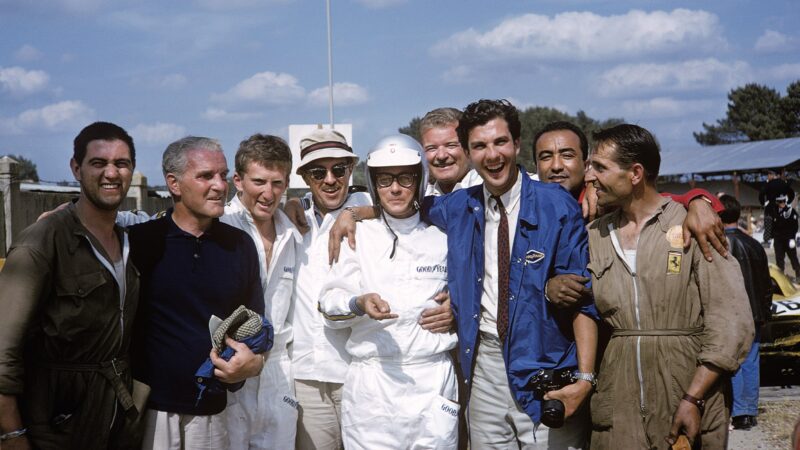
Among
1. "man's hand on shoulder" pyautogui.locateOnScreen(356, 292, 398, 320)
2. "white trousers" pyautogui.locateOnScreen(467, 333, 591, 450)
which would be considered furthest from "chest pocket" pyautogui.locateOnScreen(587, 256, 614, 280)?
"man's hand on shoulder" pyautogui.locateOnScreen(356, 292, 398, 320)

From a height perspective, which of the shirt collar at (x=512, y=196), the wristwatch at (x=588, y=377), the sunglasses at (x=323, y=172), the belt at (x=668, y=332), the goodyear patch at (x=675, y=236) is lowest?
the wristwatch at (x=588, y=377)

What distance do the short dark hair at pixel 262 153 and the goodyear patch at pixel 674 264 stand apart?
7.46ft

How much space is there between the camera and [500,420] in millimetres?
3752

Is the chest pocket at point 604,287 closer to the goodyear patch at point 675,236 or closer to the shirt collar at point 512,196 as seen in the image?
the goodyear patch at point 675,236

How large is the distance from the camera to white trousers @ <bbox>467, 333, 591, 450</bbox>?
0.63 feet

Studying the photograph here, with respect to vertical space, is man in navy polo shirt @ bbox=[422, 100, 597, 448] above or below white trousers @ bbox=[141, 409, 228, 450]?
above

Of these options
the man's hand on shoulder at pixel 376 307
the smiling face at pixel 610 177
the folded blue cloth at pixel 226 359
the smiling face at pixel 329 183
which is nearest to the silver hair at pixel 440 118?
the smiling face at pixel 329 183

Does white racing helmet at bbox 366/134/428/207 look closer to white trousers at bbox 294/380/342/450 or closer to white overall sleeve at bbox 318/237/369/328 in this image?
white overall sleeve at bbox 318/237/369/328

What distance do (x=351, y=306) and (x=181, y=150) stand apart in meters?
1.25

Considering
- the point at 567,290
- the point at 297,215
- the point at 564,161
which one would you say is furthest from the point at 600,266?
the point at 297,215

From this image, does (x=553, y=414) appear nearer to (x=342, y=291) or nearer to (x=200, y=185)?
(x=342, y=291)

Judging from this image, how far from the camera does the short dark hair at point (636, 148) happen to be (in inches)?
136

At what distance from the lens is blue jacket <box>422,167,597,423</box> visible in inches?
141

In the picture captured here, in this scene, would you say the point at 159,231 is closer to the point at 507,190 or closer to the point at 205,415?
the point at 205,415
